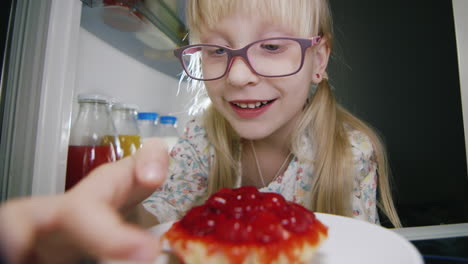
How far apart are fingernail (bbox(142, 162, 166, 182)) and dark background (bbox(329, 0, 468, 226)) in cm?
118

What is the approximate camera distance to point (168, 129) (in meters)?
1.73

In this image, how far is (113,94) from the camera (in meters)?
1.29

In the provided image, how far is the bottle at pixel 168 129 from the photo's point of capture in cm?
162

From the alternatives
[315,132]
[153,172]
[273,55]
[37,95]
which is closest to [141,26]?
[37,95]

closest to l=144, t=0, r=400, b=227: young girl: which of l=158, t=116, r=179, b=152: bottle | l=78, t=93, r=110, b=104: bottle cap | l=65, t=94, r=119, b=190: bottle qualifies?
l=65, t=94, r=119, b=190: bottle

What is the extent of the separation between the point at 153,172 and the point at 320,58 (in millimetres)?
792

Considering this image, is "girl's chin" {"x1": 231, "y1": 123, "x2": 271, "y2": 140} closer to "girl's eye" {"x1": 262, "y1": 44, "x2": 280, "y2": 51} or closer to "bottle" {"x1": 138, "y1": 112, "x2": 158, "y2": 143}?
"girl's eye" {"x1": 262, "y1": 44, "x2": 280, "y2": 51}

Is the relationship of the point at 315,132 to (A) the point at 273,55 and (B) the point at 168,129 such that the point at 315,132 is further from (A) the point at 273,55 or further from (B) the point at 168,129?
(B) the point at 168,129

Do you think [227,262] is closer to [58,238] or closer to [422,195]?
[58,238]

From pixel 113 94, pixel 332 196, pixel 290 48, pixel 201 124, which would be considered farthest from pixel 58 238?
pixel 113 94

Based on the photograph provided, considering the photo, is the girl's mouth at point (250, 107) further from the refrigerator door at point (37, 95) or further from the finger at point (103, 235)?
the finger at point (103, 235)

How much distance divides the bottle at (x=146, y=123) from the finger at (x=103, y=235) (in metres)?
1.32

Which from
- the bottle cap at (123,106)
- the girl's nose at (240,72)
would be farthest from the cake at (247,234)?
the bottle cap at (123,106)

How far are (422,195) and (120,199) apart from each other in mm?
1385
